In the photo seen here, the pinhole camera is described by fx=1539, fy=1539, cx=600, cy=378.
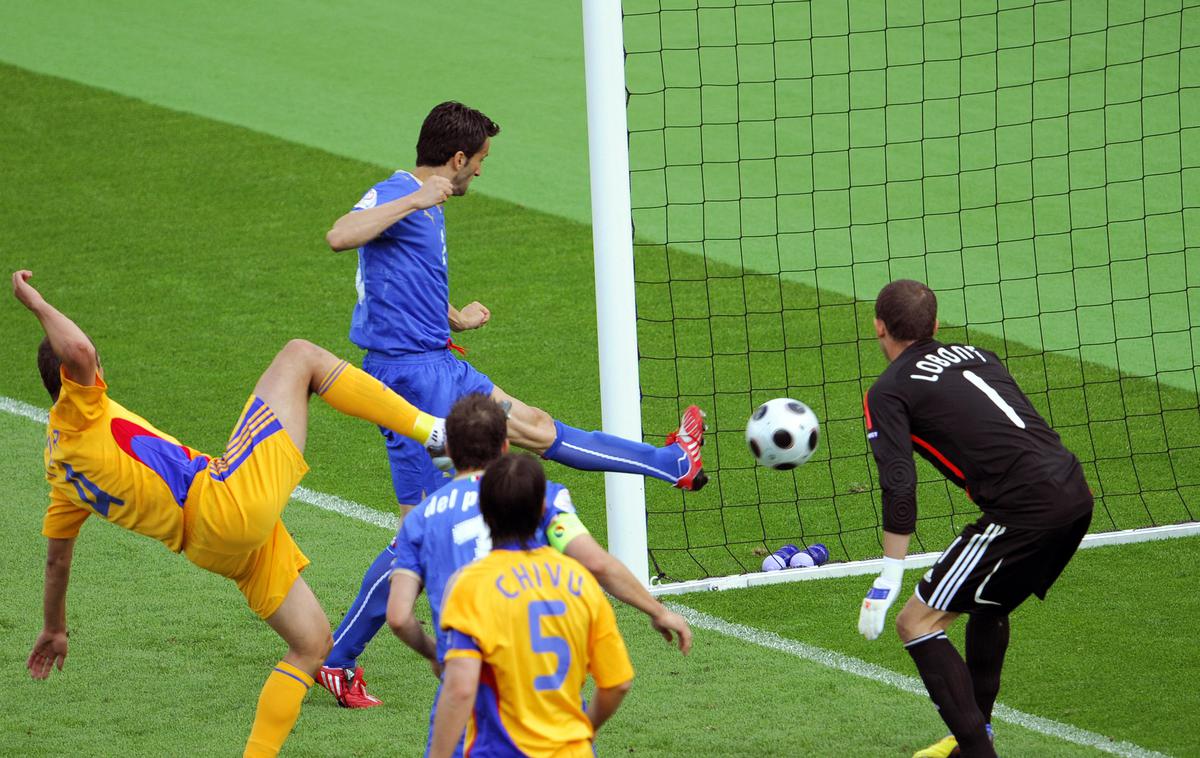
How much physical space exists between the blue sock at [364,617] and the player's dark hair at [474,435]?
183 cm

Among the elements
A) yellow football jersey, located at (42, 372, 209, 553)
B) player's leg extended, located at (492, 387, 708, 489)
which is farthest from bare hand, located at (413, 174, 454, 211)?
yellow football jersey, located at (42, 372, 209, 553)

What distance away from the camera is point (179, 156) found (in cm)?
1432

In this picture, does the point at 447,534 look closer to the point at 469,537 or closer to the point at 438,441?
the point at 469,537

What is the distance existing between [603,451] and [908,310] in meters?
1.54

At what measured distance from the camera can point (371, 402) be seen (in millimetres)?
5430

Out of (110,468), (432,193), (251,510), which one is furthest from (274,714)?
(432,193)

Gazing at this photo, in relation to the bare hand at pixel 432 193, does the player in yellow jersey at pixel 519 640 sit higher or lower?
lower

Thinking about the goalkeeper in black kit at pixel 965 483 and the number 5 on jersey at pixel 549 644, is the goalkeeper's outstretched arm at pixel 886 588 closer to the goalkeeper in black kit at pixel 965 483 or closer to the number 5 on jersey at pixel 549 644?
the goalkeeper in black kit at pixel 965 483

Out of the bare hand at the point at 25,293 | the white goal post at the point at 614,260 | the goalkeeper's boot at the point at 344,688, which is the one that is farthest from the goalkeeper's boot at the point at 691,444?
the bare hand at the point at 25,293

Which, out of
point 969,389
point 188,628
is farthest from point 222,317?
point 969,389

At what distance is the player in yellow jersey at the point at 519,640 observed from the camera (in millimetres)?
3785

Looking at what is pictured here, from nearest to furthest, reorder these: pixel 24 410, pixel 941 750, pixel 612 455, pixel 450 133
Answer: pixel 941 750, pixel 450 133, pixel 612 455, pixel 24 410

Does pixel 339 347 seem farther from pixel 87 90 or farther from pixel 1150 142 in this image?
pixel 1150 142

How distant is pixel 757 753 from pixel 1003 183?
29.4ft
